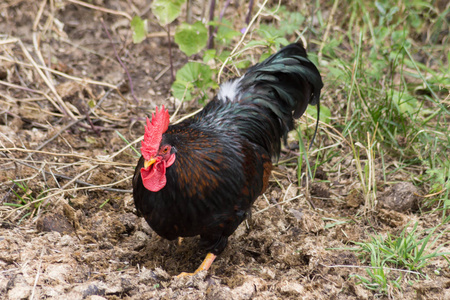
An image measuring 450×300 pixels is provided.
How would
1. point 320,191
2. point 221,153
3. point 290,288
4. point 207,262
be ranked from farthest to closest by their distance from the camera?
point 320,191, point 207,262, point 221,153, point 290,288

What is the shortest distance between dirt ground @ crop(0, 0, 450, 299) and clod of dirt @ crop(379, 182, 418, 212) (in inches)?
0.5

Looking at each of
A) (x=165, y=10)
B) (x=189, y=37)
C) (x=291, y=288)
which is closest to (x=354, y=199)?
(x=291, y=288)

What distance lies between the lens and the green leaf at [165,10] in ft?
14.4

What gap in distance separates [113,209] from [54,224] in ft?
1.87

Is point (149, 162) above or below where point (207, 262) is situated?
above

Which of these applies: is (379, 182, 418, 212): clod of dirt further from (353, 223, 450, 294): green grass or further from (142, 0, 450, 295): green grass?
(353, 223, 450, 294): green grass

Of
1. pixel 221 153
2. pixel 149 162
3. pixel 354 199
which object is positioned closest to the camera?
pixel 149 162

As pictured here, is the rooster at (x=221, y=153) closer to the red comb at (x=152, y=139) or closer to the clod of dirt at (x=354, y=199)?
the red comb at (x=152, y=139)

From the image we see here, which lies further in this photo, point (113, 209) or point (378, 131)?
point (378, 131)

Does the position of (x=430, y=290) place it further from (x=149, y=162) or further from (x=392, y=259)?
(x=149, y=162)

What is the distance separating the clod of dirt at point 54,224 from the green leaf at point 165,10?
A: 202 centimetres

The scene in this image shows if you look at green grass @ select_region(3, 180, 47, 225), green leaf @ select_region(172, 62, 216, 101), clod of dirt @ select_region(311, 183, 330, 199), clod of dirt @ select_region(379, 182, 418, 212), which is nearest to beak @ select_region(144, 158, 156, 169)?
green grass @ select_region(3, 180, 47, 225)

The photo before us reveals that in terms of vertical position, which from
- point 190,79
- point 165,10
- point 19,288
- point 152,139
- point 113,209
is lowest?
point 113,209

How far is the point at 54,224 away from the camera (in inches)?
139
